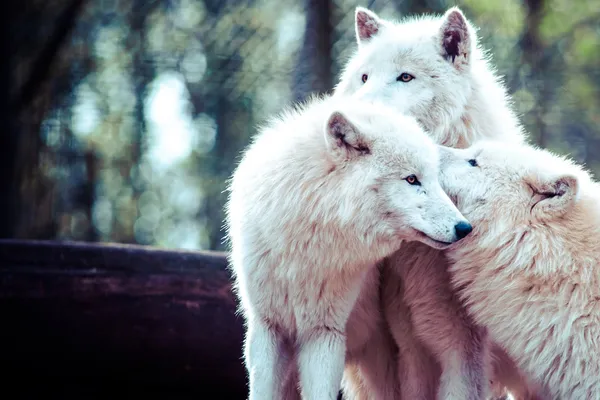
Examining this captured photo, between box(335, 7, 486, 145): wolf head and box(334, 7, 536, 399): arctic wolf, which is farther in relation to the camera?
box(335, 7, 486, 145): wolf head

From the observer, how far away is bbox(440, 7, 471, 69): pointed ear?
3916mm

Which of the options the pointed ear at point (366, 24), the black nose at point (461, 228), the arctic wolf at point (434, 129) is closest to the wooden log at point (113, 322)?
the arctic wolf at point (434, 129)

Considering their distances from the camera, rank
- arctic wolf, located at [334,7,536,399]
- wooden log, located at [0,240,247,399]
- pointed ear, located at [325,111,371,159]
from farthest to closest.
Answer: wooden log, located at [0,240,247,399] → arctic wolf, located at [334,7,536,399] → pointed ear, located at [325,111,371,159]

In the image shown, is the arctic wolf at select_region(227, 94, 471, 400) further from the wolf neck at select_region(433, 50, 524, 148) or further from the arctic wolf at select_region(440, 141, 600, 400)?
the wolf neck at select_region(433, 50, 524, 148)

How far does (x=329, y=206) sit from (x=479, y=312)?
3.03ft

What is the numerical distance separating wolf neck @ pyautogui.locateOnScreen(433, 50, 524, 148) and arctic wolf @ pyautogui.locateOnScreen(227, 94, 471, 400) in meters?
0.54

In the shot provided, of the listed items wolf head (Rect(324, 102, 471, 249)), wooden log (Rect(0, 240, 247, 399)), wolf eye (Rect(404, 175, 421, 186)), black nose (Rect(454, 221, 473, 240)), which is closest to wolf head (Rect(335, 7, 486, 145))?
wolf head (Rect(324, 102, 471, 249))

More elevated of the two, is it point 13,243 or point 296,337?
point 13,243

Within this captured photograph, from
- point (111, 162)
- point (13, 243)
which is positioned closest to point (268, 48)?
point (111, 162)

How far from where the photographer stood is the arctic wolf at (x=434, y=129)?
3613mm

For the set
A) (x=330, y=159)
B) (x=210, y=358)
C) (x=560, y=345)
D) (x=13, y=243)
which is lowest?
(x=210, y=358)

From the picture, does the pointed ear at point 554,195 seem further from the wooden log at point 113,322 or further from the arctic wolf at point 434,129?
the wooden log at point 113,322

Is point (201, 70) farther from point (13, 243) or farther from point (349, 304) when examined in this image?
point (349, 304)

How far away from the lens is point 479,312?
11.5 feet
